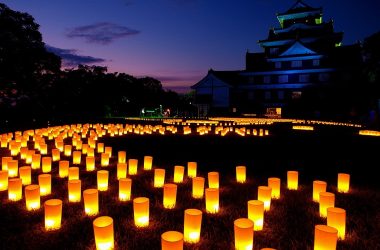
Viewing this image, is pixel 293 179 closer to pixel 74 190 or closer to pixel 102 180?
pixel 102 180

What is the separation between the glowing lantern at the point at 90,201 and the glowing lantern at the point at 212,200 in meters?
1.24

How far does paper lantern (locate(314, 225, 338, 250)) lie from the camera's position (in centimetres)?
Answer: 257

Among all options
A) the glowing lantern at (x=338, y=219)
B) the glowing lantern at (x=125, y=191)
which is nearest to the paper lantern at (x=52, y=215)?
the glowing lantern at (x=125, y=191)

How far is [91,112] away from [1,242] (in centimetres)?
2712

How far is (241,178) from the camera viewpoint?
17.0 feet

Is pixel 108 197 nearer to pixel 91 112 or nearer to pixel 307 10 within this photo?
→ pixel 91 112

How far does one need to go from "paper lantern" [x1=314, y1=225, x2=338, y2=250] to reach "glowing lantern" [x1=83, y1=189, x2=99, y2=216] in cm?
229

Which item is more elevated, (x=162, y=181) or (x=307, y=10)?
(x=307, y=10)

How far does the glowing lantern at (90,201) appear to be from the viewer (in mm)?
3557

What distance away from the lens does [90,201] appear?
11.8 feet

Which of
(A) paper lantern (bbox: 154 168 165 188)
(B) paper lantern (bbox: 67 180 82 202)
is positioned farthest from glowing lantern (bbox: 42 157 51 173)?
(A) paper lantern (bbox: 154 168 165 188)

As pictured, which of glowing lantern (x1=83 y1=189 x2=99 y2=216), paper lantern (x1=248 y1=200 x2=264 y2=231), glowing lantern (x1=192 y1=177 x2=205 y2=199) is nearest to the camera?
paper lantern (x1=248 y1=200 x2=264 y2=231)

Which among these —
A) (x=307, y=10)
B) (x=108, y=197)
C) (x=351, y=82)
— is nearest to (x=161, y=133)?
(x=108, y=197)

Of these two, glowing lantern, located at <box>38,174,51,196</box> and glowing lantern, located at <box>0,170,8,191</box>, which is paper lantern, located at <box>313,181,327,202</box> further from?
glowing lantern, located at <box>0,170,8,191</box>
